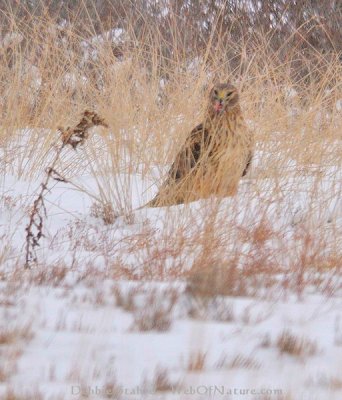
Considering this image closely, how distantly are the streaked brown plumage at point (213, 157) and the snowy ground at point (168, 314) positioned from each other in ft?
0.79

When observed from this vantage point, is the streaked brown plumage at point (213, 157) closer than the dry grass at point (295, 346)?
No

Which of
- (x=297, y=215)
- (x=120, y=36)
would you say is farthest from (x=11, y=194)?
(x=120, y=36)

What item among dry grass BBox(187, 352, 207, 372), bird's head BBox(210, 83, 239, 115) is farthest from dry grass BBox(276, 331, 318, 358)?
bird's head BBox(210, 83, 239, 115)

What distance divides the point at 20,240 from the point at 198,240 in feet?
2.99

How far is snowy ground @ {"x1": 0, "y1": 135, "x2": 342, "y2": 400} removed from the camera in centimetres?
260

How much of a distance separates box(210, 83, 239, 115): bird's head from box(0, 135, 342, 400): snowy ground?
1.00 metres

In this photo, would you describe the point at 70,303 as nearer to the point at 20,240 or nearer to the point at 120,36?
the point at 20,240

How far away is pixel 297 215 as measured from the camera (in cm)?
507

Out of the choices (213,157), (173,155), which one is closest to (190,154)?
(213,157)

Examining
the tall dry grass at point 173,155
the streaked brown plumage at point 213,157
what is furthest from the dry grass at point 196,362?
the streaked brown plumage at point 213,157

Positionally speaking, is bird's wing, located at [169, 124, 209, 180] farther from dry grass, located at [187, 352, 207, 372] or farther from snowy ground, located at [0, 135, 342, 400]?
dry grass, located at [187, 352, 207, 372]

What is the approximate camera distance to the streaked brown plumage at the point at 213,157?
513 cm

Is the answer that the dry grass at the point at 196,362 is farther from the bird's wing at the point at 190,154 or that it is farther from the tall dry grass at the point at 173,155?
the bird's wing at the point at 190,154

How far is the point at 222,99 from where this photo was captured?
5832 millimetres
